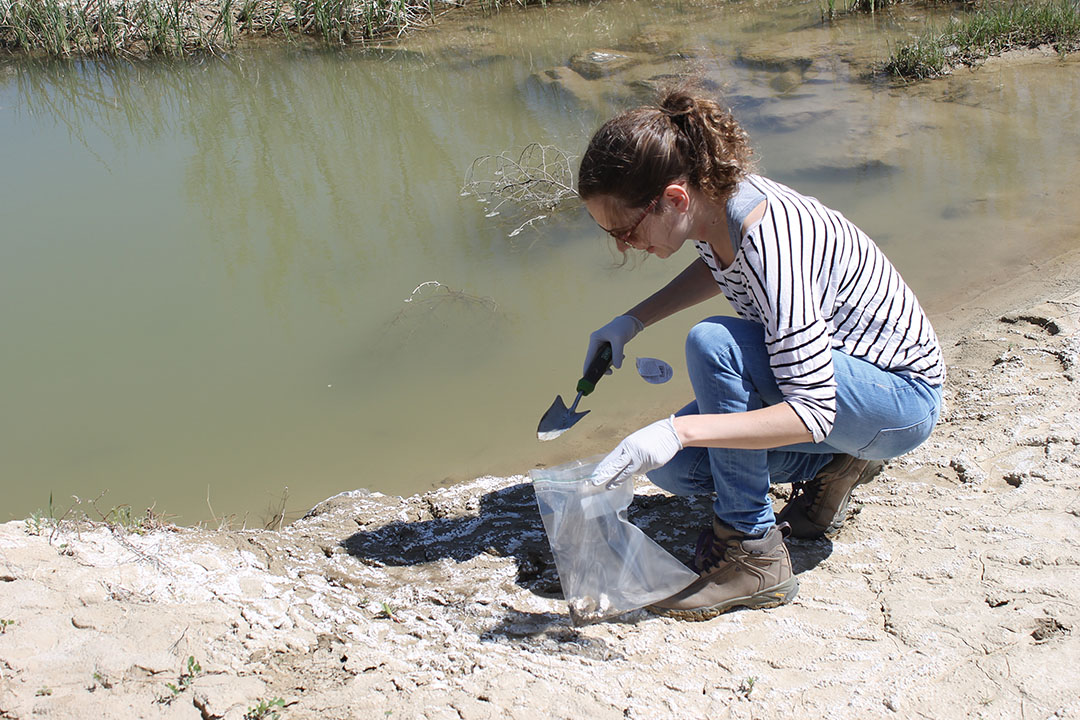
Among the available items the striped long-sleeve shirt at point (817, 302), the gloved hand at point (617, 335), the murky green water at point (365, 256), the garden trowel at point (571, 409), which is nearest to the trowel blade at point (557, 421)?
the garden trowel at point (571, 409)

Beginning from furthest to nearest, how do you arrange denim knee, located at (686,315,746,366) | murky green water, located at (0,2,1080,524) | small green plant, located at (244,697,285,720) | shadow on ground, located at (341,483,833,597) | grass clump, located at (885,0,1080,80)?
1. grass clump, located at (885,0,1080,80)
2. murky green water, located at (0,2,1080,524)
3. shadow on ground, located at (341,483,833,597)
4. denim knee, located at (686,315,746,366)
5. small green plant, located at (244,697,285,720)

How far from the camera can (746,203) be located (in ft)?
5.88

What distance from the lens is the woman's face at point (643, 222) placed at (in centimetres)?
179

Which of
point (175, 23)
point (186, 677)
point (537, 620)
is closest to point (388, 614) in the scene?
point (537, 620)

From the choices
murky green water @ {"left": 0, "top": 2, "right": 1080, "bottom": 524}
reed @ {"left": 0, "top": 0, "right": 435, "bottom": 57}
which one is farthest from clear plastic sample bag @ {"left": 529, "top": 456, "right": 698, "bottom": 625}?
reed @ {"left": 0, "top": 0, "right": 435, "bottom": 57}

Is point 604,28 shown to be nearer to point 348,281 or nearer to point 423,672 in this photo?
point 348,281

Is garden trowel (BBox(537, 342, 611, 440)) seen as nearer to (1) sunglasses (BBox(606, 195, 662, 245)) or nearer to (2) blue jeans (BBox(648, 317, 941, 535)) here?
(2) blue jeans (BBox(648, 317, 941, 535))

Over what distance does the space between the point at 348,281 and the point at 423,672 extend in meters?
2.99

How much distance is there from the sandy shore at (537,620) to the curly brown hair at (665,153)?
1009 mm

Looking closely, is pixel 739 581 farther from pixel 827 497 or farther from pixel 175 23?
pixel 175 23

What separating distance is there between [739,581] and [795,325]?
26.3 inches

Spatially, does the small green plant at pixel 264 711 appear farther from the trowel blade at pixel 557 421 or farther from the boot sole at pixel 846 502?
the boot sole at pixel 846 502

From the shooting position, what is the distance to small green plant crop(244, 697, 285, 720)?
1675 mm

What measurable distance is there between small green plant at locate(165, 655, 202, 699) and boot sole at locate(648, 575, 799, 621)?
104cm
